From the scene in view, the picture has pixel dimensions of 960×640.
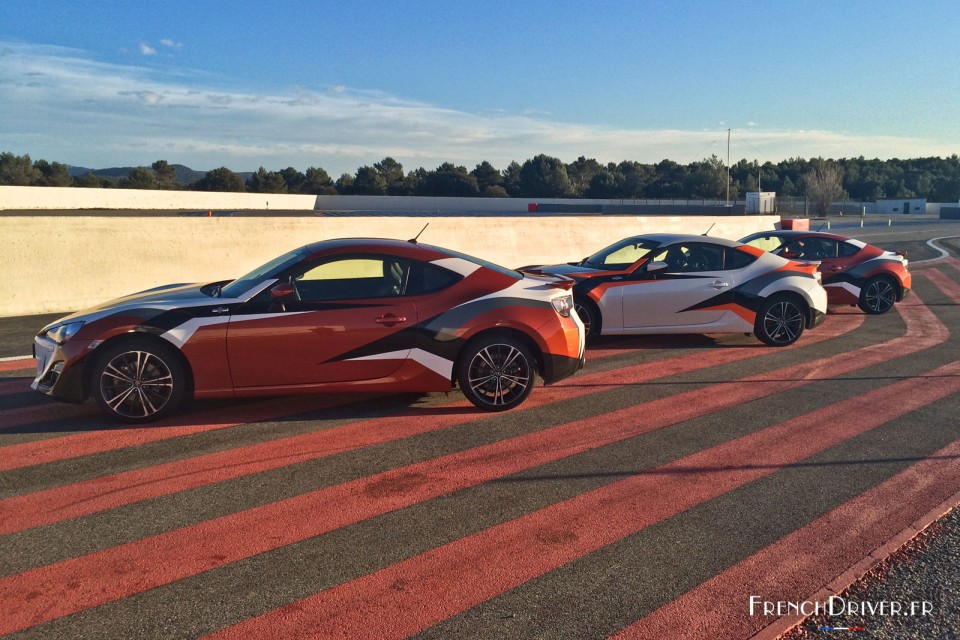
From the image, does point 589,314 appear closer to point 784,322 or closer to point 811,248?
point 784,322

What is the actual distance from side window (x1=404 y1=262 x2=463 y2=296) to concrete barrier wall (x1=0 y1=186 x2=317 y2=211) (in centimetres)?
4896

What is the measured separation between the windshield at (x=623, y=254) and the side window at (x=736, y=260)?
3.23ft

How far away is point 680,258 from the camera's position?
9.67m

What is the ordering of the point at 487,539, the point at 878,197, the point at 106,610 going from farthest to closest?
the point at 878,197 < the point at 487,539 < the point at 106,610

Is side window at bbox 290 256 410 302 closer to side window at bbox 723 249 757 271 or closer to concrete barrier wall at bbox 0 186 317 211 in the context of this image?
side window at bbox 723 249 757 271

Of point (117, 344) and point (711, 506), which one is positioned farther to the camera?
point (117, 344)

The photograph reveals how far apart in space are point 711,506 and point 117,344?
15.5ft

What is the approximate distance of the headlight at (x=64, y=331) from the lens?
5816 millimetres

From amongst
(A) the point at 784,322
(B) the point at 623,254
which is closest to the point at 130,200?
(B) the point at 623,254

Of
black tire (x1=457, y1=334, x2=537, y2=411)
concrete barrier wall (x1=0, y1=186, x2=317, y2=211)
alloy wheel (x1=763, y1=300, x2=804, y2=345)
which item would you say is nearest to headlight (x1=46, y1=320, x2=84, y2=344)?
black tire (x1=457, y1=334, x2=537, y2=411)

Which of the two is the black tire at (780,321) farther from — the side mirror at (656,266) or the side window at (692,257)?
the side mirror at (656,266)

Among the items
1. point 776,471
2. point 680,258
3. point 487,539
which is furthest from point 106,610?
point 680,258

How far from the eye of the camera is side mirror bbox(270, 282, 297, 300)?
607 cm

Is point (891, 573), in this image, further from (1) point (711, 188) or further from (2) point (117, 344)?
(1) point (711, 188)
